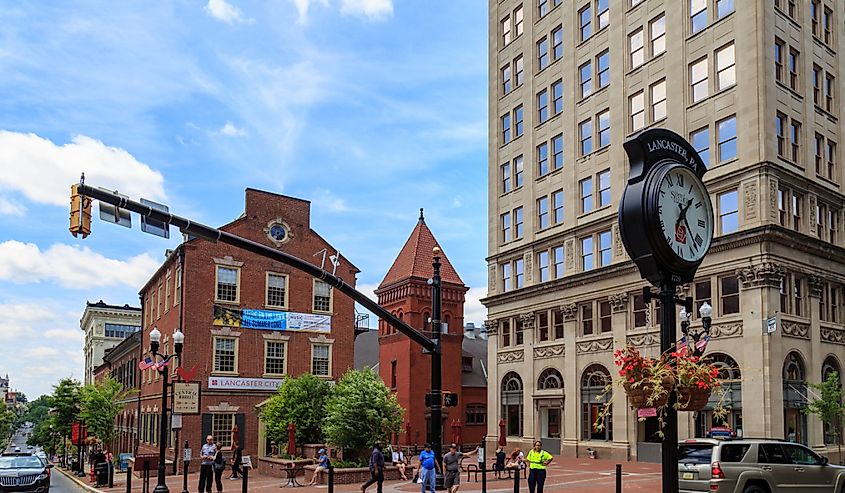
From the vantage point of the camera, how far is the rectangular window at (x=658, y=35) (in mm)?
40250

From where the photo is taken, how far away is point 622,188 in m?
40.7

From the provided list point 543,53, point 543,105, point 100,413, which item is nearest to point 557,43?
point 543,53

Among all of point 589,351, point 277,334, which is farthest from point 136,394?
point 589,351

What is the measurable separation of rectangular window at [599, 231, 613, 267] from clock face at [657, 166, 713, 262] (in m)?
32.7

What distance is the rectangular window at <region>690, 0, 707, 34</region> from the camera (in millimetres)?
38031

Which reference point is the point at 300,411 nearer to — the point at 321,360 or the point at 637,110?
the point at 321,360

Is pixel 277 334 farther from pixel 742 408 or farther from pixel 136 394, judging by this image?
pixel 742 408

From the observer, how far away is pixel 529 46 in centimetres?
5062

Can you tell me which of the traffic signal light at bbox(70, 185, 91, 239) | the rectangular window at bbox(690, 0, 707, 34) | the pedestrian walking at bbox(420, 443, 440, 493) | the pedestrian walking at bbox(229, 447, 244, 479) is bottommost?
the pedestrian walking at bbox(229, 447, 244, 479)

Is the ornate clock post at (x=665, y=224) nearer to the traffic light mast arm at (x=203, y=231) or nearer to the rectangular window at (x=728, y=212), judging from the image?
the traffic light mast arm at (x=203, y=231)

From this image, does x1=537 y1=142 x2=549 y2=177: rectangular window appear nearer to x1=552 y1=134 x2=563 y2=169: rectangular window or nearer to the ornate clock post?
x1=552 y1=134 x2=563 y2=169: rectangular window

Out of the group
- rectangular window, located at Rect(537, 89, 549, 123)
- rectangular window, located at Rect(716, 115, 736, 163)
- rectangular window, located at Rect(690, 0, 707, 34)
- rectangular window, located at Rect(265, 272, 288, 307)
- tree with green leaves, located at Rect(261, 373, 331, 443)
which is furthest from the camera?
rectangular window, located at Rect(537, 89, 549, 123)

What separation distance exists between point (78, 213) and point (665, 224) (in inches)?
487

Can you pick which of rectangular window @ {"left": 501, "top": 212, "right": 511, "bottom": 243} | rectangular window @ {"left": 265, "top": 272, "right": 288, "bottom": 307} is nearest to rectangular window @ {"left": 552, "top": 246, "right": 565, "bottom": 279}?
rectangular window @ {"left": 501, "top": 212, "right": 511, "bottom": 243}
